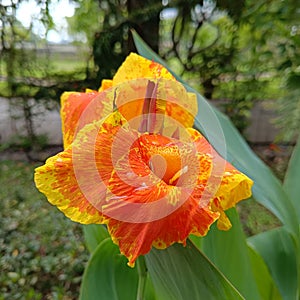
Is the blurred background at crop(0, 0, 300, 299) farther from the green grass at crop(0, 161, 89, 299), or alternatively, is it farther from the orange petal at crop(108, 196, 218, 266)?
the orange petal at crop(108, 196, 218, 266)

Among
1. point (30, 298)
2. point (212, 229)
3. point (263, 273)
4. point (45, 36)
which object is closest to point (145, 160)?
point (212, 229)

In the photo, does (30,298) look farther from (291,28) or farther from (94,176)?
(291,28)

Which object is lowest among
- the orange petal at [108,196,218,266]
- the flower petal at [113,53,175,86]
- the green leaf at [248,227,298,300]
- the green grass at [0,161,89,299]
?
the green grass at [0,161,89,299]

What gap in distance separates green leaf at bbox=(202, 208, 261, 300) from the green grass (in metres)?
0.83

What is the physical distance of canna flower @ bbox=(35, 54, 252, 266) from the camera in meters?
0.24

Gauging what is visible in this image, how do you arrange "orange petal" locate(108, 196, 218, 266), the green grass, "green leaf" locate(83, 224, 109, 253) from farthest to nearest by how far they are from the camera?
1. the green grass
2. "green leaf" locate(83, 224, 109, 253)
3. "orange petal" locate(108, 196, 218, 266)

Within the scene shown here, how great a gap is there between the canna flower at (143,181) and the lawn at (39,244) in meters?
0.99

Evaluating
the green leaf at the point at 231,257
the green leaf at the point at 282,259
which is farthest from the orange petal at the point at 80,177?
the green leaf at the point at 282,259

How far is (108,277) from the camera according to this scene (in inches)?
17.0

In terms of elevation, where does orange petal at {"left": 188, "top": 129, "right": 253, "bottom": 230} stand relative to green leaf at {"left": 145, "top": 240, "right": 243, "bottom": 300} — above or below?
above

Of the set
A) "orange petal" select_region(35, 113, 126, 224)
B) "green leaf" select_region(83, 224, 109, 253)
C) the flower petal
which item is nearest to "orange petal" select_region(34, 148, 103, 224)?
"orange petal" select_region(35, 113, 126, 224)

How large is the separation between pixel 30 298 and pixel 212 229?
0.86 meters

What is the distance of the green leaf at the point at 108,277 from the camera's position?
416mm

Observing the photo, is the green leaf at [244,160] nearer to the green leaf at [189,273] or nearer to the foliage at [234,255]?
the foliage at [234,255]
